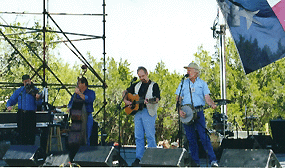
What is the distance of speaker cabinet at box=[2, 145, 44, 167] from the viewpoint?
7129mm

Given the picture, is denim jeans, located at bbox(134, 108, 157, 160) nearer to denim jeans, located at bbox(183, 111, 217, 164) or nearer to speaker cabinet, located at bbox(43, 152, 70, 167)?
denim jeans, located at bbox(183, 111, 217, 164)

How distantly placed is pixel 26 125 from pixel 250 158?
461cm

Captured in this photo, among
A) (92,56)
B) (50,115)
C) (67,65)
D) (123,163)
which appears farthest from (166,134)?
(67,65)

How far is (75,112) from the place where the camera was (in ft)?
24.9

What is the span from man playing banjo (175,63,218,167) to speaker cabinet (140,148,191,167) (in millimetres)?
829

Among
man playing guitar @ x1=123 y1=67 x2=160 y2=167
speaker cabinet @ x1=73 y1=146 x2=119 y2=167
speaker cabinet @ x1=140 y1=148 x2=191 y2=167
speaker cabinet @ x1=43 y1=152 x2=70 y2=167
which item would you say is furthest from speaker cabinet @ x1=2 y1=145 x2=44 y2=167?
speaker cabinet @ x1=140 y1=148 x2=191 y2=167

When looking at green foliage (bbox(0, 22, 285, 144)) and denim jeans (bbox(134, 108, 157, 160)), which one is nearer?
denim jeans (bbox(134, 108, 157, 160))

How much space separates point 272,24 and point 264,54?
2.11 ft

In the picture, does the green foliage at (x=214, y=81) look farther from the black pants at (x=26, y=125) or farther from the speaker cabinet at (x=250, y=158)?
the speaker cabinet at (x=250, y=158)

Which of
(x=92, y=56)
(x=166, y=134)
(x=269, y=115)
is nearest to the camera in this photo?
(x=166, y=134)

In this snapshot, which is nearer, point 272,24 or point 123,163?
point 123,163

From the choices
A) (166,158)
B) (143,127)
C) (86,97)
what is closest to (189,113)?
(143,127)

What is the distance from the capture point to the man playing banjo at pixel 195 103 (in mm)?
7133

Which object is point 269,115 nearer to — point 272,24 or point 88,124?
point 272,24
